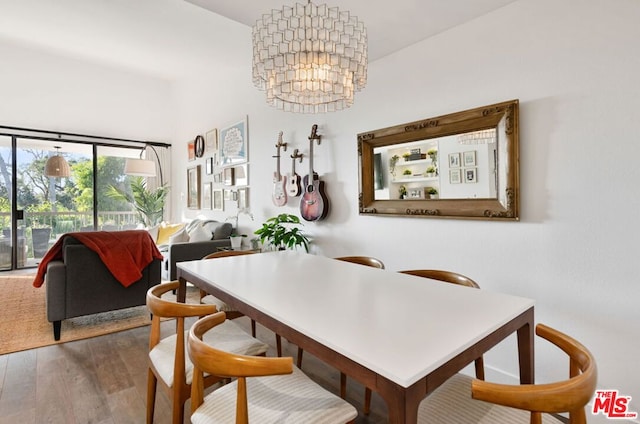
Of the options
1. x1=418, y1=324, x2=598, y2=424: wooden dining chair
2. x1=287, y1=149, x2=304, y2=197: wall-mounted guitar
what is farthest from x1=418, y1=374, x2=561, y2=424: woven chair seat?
x1=287, y1=149, x2=304, y2=197: wall-mounted guitar

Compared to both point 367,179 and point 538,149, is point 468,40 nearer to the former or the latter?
point 538,149

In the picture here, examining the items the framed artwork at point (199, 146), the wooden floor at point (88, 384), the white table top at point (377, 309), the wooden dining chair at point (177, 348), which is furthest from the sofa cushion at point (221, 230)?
the wooden dining chair at point (177, 348)

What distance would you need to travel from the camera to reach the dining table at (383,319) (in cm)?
81

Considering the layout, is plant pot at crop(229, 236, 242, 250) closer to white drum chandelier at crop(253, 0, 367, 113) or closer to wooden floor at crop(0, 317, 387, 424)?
wooden floor at crop(0, 317, 387, 424)

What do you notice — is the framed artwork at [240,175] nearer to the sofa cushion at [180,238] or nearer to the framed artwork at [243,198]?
the framed artwork at [243,198]

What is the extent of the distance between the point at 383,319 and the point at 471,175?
152cm

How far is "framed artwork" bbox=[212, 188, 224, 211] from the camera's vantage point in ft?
16.8

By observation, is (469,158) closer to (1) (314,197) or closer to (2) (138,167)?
(1) (314,197)

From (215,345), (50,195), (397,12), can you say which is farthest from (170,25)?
(50,195)

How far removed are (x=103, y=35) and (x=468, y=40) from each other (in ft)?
14.3

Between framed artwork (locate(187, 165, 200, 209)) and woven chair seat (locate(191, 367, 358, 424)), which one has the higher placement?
framed artwork (locate(187, 165, 200, 209))

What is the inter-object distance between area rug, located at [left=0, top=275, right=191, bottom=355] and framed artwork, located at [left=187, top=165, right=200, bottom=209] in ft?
8.35

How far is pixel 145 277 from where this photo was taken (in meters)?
3.12

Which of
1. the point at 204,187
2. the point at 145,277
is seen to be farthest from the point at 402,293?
the point at 204,187
